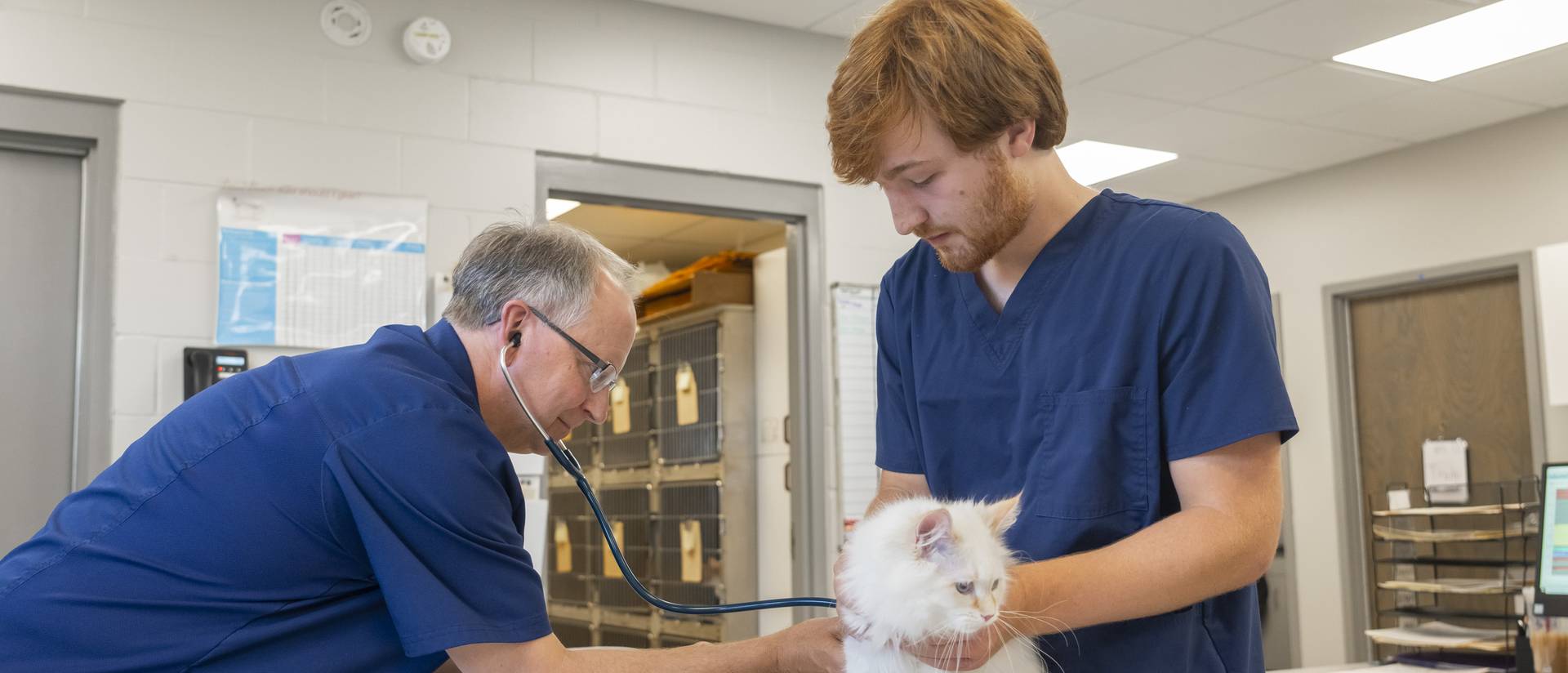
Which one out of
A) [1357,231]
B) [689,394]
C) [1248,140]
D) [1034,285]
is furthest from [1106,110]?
[1034,285]

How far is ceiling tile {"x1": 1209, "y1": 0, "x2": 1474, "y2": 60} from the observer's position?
154 inches

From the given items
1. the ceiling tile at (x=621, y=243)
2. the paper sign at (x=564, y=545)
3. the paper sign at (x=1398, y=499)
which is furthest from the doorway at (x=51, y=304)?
the paper sign at (x=1398, y=499)

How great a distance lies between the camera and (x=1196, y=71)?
4.49m

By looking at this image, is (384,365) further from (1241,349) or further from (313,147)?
(313,147)

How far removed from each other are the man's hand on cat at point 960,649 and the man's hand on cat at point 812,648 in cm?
19

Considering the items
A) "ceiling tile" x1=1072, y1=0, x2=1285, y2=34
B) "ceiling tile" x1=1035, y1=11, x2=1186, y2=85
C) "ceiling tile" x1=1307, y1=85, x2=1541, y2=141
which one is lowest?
"ceiling tile" x1=1307, y1=85, x2=1541, y2=141

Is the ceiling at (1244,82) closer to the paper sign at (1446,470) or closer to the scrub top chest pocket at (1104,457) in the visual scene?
the paper sign at (1446,470)

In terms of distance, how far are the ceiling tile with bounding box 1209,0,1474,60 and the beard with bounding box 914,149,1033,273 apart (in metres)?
3.10

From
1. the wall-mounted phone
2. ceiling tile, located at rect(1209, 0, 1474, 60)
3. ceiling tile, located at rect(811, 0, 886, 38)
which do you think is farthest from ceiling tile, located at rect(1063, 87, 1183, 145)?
the wall-mounted phone

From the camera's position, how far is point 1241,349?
44.1 inches

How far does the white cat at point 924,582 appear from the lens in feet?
3.54

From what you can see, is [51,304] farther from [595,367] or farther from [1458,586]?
[1458,586]

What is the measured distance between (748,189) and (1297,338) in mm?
3709

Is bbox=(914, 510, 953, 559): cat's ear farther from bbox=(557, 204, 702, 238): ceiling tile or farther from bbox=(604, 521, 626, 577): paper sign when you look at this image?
bbox=(604, 521, 626, 577): paper sign
